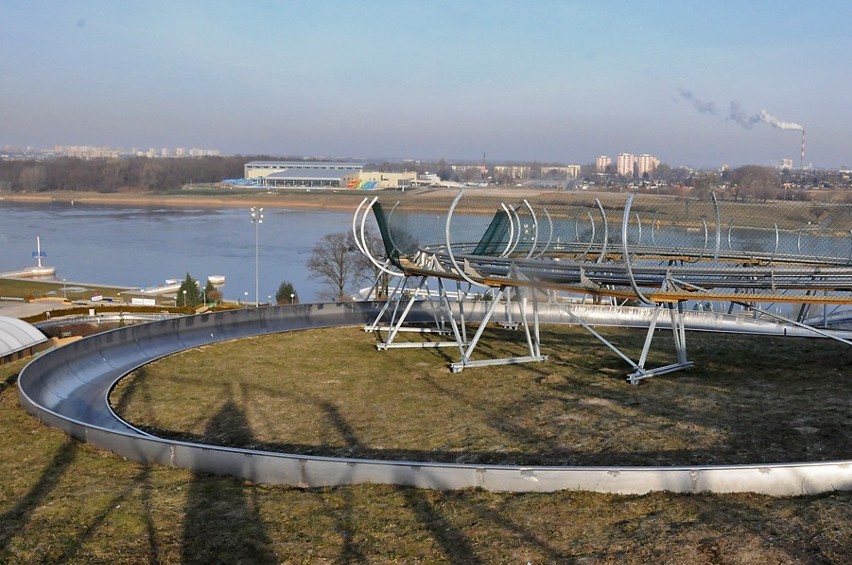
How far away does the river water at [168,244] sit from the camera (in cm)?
4553

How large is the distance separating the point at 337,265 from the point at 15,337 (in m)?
22.2

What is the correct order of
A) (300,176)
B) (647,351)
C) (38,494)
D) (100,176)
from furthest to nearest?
1. (300,176)
2. (100,176)
3. (647,351)
4. (38,494)

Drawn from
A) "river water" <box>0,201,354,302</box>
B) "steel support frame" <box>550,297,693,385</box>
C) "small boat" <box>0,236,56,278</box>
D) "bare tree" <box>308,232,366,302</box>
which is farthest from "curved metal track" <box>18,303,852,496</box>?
"small boat" <box>0,236,56,278</box>

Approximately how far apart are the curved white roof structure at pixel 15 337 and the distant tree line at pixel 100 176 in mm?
107845

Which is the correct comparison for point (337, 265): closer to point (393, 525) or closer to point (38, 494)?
point (38, 494)

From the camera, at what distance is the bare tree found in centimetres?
3672

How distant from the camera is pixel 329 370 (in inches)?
548

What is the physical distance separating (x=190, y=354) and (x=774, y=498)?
10.9 meters

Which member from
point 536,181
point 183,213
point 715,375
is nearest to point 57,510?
point 715,375

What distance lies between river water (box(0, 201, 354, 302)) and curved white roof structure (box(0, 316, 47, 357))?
19844 mm

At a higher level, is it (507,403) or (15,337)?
(507,403)

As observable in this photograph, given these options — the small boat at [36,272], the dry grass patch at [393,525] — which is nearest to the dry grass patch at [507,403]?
the dry grass patch at [393,525]

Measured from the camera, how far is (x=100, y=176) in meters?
124

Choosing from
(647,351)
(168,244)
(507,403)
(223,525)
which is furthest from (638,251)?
(168,244)
